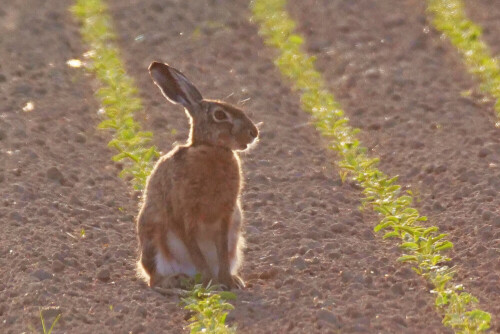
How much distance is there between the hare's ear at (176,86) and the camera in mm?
9023

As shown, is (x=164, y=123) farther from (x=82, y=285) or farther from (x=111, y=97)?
(x=82, y=285)

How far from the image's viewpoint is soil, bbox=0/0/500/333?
840 cm

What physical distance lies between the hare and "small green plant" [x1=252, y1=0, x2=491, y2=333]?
1.40 meters

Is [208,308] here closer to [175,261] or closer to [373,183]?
[175,261]

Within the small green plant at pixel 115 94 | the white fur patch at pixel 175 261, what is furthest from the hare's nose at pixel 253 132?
the small green plant at pixel 115 94

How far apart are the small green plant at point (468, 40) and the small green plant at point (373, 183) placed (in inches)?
64.0

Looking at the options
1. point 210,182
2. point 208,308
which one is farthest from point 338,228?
point 208,308

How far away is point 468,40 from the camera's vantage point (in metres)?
14.8

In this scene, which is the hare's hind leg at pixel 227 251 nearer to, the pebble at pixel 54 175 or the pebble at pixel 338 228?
the pebble at pixel 338 228

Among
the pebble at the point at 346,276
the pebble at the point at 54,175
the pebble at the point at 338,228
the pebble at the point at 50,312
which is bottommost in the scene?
the pebble at the point at 54,175

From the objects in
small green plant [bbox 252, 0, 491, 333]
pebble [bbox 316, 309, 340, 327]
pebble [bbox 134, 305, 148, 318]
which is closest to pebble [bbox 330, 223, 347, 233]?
small green plant [bbox 252, 0, 491, 333]

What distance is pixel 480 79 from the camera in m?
13.7

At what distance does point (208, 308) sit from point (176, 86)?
1797 millimetres

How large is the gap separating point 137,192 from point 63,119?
196 cm
